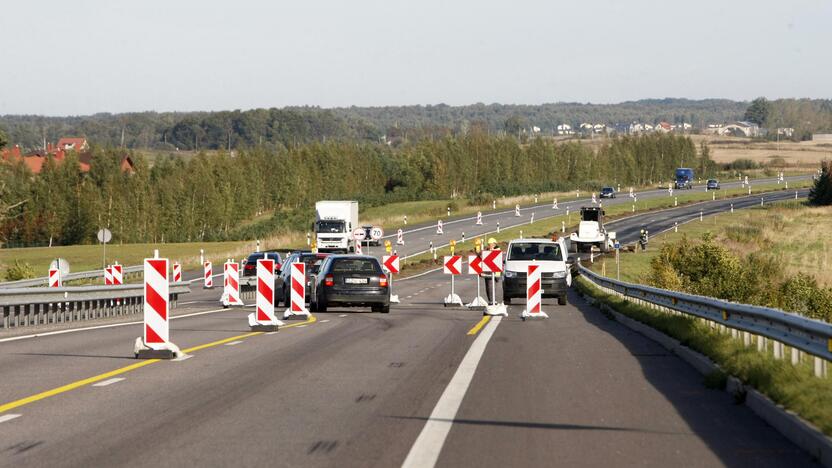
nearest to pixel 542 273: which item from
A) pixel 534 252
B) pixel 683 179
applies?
pixel 534 252

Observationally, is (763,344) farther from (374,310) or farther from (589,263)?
(589,263)

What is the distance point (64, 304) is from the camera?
1077 inches

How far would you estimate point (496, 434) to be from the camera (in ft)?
31.1

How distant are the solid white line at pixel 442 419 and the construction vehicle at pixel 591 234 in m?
59.6

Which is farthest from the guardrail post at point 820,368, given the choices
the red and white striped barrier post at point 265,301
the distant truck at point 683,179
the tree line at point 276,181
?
the distant truck at point 683,179

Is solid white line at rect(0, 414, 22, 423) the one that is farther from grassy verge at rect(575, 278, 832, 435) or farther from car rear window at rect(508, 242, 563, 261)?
car rear window at rect(508, 242, 563, 261)

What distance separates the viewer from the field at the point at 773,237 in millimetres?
67688

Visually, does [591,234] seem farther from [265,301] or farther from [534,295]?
[265,301]

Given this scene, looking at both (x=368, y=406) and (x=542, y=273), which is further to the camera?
(x=542, y=273)

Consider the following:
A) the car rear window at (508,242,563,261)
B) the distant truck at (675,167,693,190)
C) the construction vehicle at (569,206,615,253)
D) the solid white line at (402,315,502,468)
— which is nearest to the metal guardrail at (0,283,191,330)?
the car rear window at (508,242,563,261)

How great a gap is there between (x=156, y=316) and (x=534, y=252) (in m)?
20.3

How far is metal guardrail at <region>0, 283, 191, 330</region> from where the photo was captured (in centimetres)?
2277

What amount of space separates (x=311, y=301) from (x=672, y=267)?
32350mm

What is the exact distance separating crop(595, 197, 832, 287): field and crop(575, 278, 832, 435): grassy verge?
38.5 meters
